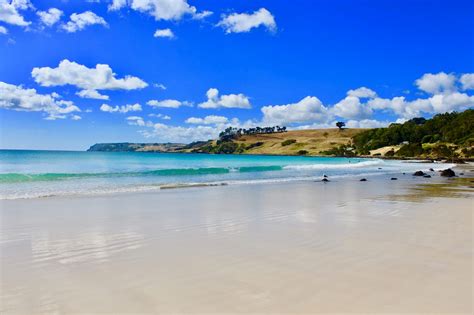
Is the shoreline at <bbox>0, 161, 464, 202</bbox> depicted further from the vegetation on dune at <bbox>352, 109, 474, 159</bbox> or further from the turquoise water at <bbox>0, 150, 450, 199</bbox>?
Answer: the vegetation on dune at <bbox>352, 109, 474, 159</bbox>

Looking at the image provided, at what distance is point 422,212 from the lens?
45.5 ft

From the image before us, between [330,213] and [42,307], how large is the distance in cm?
1036

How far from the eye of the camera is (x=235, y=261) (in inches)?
288

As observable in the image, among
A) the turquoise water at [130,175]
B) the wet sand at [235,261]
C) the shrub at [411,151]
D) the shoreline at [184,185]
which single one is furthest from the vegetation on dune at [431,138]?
the wet sand at [235,261]

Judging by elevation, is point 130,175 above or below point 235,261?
above

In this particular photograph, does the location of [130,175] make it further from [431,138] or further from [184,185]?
[431,138]

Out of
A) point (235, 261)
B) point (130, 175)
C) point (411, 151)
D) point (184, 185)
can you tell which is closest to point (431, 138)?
point (411, 151)

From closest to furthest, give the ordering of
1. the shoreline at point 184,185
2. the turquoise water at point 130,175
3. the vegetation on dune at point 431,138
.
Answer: the shoreline at point 184,185 < the turquoise water at point 130,175 < the vegetation on dune at point 431,138

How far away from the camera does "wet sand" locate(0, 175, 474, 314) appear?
17.4ft

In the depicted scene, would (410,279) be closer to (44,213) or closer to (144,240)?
(144,240)

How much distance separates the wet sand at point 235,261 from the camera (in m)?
5.30

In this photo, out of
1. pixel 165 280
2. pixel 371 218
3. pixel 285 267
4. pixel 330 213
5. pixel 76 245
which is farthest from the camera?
pixel 330 213

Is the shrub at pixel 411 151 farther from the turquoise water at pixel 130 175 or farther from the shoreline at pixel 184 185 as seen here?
the shoreline at pixel 184 185

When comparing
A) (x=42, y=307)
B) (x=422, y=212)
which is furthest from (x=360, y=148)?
(x=42, y=307)
